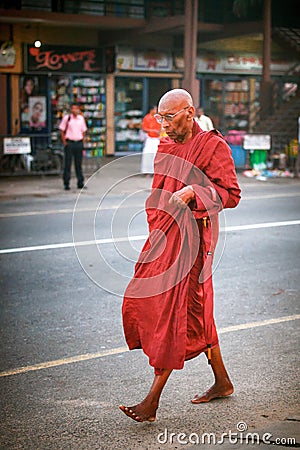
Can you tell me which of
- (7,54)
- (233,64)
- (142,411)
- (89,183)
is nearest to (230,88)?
(233,64)

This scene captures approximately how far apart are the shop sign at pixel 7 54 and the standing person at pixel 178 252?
18.9m

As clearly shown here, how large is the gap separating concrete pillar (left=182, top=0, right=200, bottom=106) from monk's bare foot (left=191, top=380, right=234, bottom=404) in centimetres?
1557

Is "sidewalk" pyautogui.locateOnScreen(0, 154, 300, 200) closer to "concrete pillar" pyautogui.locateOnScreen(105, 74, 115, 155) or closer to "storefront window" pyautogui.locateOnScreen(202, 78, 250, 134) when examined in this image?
"concrete pillar" pyautogui.locateOnScreen(105, 74, 115, 155)

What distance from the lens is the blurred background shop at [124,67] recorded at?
21938mm

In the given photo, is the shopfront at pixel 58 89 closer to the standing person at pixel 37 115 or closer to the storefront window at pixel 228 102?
the standing person at pixel 37 115

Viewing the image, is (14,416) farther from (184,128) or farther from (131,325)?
(184,128)

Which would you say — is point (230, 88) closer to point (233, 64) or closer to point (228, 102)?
point (228, 102)

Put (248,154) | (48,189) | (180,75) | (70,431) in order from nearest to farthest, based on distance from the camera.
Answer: (70,431)
(48,189)
(248,154)
(180,75)

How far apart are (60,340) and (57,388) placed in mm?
1083

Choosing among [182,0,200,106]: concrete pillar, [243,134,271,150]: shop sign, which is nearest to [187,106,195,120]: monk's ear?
[182,0,200,106]: concrete pillar

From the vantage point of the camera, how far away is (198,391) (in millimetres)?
4992

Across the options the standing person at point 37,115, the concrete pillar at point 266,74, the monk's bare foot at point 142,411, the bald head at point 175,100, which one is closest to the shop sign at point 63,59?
the standing person at point 37,115

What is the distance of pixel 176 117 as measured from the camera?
4473 mm

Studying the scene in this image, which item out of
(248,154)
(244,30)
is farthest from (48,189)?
(244,30)
